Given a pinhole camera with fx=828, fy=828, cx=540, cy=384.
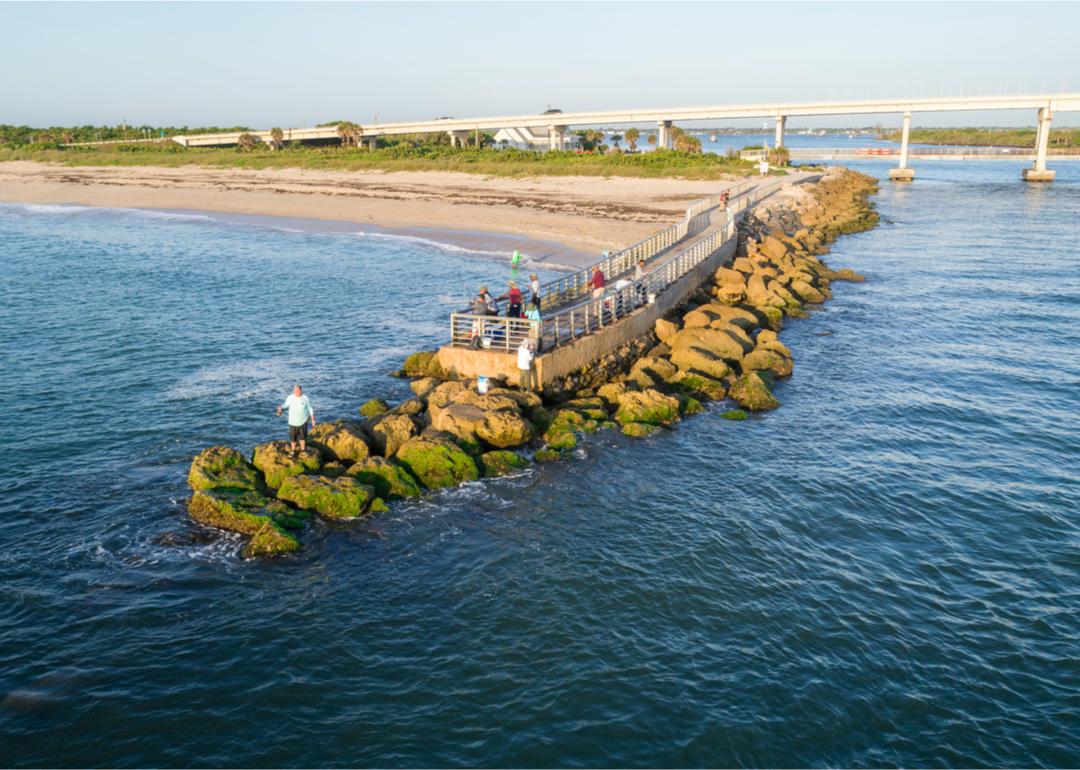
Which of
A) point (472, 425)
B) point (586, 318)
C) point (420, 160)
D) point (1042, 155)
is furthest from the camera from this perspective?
point (1042, 155)

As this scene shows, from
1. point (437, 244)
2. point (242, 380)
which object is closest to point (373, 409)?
point (242, 380)

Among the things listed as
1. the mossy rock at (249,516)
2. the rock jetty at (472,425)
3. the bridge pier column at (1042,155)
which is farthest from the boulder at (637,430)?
the bridge pier column at (1042,155)

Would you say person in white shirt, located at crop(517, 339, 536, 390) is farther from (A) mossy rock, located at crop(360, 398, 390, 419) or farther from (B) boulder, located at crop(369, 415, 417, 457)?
(B) boulder, located at crop(369, 415, 417, 457)

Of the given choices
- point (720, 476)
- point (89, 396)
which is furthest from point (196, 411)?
point (720, 476)

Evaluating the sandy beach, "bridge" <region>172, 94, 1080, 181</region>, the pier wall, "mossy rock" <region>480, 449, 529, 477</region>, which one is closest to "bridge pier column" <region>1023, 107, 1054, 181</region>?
"bridge" <region>172, 94, 1080, 181</region>

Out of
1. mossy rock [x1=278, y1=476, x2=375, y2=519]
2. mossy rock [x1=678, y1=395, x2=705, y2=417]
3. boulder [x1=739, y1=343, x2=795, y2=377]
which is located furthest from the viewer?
boulder [x1=739, y1=343, x2=795, y2=377]

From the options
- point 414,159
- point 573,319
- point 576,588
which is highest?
point 414,159

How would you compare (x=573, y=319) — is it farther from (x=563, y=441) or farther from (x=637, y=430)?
(x=563, y=441)
